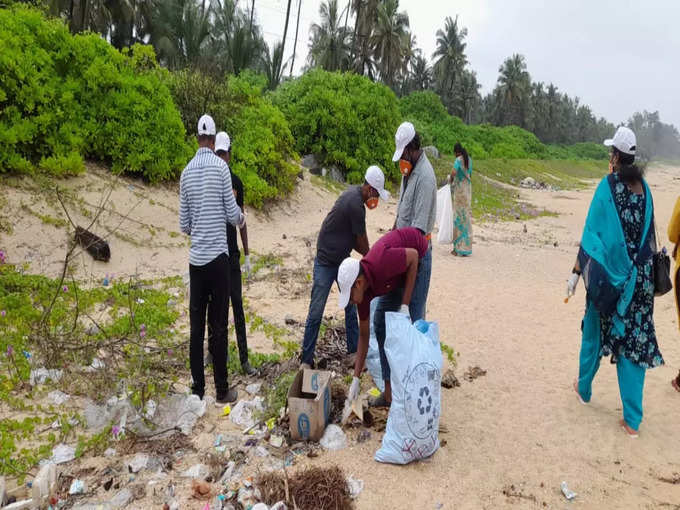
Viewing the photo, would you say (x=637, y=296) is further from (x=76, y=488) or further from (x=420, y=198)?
(x=76, y=488)

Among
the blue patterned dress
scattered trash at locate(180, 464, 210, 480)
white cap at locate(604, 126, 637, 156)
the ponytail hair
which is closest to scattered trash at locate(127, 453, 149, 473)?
scattered trash at locate(180, 464, 210, 480)

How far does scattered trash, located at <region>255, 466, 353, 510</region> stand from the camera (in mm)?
2622

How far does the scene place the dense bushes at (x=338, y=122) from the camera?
14336 millimetres

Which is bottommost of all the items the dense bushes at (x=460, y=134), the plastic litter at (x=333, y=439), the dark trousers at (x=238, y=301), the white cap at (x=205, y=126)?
the plastic litter at (x=333, y=439)

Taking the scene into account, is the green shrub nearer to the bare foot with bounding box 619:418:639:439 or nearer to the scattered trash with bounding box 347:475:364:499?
the scattered trash with bounding box 347:475:364:499

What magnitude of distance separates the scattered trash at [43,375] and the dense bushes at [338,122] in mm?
11346

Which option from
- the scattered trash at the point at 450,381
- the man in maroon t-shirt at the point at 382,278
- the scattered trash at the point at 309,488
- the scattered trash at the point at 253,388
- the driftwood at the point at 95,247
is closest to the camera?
the scattered trash at the point at 309,488

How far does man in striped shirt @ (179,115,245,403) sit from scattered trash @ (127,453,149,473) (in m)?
0.69

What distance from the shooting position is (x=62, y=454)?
3.00 m

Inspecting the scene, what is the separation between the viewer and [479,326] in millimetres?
5637

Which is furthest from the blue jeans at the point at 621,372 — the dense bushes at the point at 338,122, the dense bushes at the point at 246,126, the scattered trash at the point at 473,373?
the dense bushes at the point at 338,122

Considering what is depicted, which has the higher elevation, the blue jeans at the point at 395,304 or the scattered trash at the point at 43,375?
the blue jeans at the point at 395,304

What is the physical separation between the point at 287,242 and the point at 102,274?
3357 mm

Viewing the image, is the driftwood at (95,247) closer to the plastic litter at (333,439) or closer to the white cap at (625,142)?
the plastic litter at (333,439)
